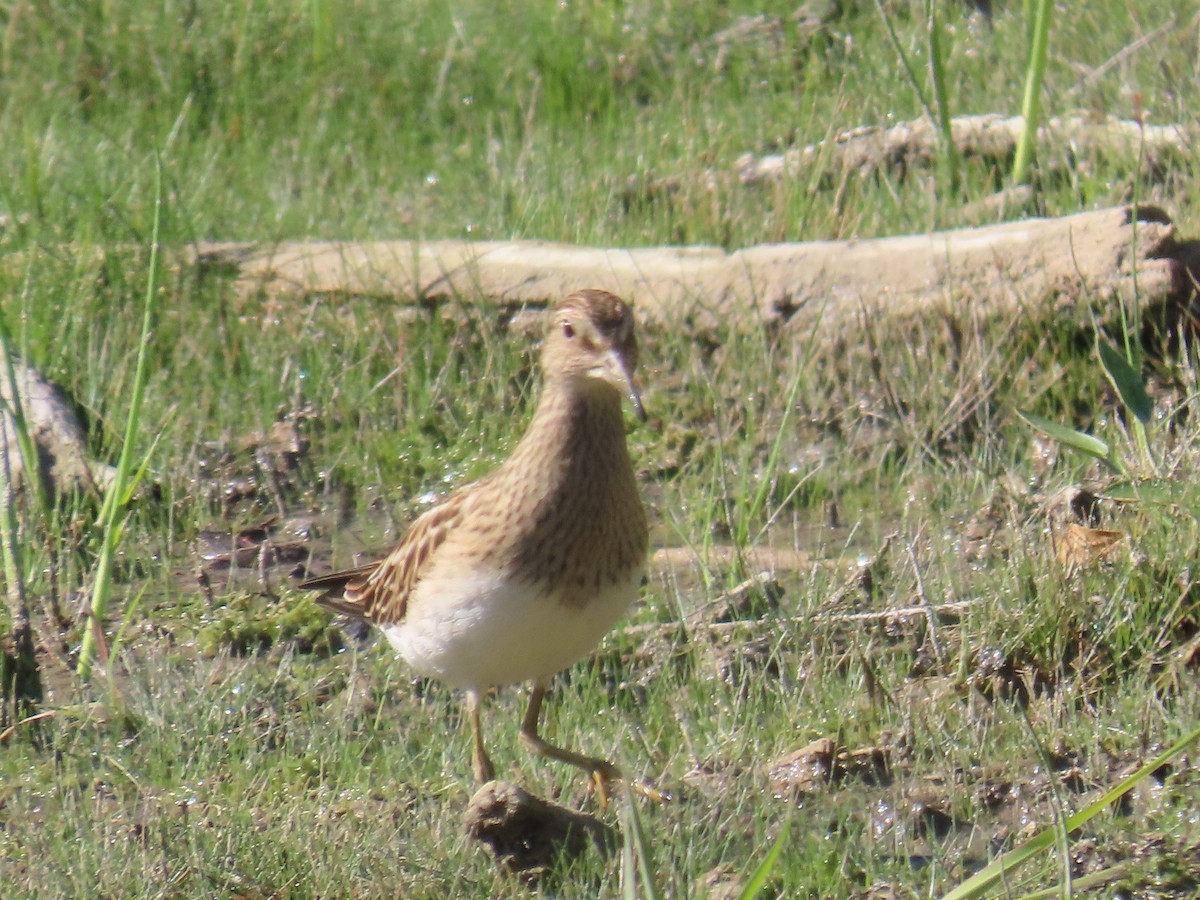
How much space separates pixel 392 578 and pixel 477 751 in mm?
608

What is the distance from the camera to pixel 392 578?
15.3 ft

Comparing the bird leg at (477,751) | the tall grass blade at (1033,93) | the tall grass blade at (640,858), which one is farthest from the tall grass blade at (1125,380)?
the tall grass blade at (1033,93)

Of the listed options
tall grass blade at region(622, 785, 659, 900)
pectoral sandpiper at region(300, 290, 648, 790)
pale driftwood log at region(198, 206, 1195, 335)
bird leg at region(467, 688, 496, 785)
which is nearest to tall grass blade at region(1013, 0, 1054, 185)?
pale driftwood log at region(198, 206, 1195, 335)

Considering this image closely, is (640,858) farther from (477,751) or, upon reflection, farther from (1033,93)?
(1033,93)

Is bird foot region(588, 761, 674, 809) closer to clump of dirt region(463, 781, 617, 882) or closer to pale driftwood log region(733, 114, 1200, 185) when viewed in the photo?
clump of dirt region(463, 781, 617, 882)

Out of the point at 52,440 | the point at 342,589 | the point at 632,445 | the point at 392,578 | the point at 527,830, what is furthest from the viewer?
the point at 632,445

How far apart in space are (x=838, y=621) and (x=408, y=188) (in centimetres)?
406

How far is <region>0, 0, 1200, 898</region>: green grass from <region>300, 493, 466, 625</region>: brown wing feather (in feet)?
0.57

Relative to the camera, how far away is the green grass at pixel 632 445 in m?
3.91

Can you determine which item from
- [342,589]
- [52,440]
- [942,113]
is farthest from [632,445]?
[52,440]

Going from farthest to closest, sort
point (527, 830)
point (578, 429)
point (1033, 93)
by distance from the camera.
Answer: point (1033, 93) → point (578, 429) → point (527, 830)

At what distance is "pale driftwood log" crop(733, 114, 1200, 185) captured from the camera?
6.97m

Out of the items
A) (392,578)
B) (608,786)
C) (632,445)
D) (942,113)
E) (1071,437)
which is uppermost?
(942,113)

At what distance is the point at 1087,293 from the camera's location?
5.77 metres
